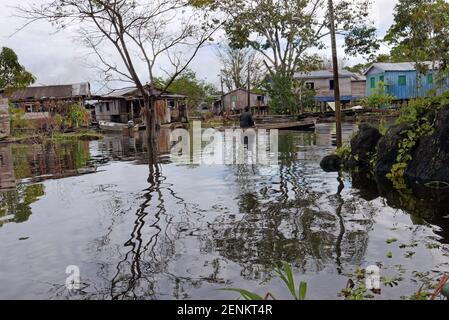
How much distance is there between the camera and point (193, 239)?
21.7ft

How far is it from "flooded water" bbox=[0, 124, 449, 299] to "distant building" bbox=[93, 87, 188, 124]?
34602 mm

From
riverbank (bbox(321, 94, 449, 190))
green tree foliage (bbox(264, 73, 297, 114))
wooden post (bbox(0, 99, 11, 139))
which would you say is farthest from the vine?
wooden post (bbox(0, 99, 11, 139))

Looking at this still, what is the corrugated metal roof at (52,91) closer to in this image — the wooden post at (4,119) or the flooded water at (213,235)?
the wooden post at (4,119)

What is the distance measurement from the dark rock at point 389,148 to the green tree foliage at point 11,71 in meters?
40.1

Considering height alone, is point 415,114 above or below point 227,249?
above

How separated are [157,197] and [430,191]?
573 centimetres

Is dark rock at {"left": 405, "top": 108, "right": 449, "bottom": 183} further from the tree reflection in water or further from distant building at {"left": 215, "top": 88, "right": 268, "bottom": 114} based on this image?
distant building at {"left": 215, "top": 88, "right": 268, "bottom": 114}

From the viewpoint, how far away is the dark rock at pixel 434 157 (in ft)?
31.6

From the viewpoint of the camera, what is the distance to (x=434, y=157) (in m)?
9.87

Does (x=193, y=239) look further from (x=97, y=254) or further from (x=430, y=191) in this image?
(x=430, y=191)

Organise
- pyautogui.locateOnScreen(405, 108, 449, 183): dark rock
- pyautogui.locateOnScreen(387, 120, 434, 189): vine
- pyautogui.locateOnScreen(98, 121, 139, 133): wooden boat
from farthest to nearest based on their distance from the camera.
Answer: pyautogui.locateOnScreen(98, 121, 139, 133): wooden boat < pyautogui.locateOnScreen(387, 120, 434, 189): vine < pyautogui.locateOnScreen(405, 108, 449, 183): dark rock

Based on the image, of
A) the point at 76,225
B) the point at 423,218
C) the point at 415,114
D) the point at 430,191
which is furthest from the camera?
the point at 415,114

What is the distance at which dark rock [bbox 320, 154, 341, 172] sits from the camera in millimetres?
12803
